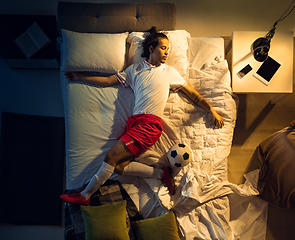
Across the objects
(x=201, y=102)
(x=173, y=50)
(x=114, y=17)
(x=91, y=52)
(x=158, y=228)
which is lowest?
(x=158, y=228)

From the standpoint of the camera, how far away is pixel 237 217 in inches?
72.9

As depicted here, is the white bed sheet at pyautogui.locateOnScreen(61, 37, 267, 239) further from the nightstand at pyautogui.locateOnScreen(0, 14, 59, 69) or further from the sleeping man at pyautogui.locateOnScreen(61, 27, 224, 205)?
the nightstand at pyautogui.locateOnScreen(0, 14, 59, 69)

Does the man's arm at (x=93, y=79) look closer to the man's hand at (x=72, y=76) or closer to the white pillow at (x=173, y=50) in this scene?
the man's hand at (x=72, y=76)

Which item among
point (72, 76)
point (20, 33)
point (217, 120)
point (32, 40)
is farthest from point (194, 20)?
point (20, 33)

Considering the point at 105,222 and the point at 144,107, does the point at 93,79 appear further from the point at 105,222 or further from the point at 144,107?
the point at 105,222

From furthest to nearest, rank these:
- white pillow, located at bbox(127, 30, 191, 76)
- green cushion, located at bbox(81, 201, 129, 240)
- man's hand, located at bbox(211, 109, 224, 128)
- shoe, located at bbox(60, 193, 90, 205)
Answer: white pillow, located at bbox(127, 30, 191, 76) → man's hand, located at bbox(211, 109, 224, 128) → shoe, located at bbox(60, 193, 90, 205) → green cushion, located at bbox(81, 201, 129, 240)

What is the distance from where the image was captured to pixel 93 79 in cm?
190

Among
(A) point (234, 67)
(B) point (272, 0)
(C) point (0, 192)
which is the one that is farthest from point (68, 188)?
(B) point (272, 0)

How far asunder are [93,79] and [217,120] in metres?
1.24

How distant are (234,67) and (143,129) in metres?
1.07

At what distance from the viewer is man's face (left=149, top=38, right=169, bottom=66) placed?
184 cm

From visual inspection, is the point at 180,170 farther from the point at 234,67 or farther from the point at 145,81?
the point at 234,67

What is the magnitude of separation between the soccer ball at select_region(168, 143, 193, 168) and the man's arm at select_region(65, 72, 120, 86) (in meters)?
0.88

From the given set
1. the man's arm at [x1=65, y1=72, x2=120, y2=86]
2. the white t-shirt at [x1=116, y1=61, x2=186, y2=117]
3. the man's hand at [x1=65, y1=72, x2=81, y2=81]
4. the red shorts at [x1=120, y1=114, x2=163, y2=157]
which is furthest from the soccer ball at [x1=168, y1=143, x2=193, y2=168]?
the man's hand at [x1=65, y1=72, x2=81, y2=81]
